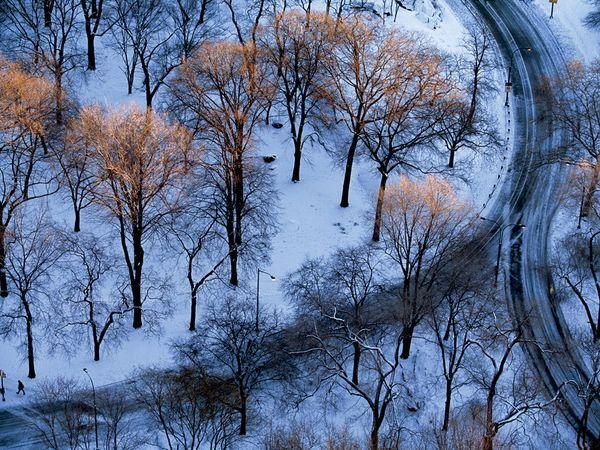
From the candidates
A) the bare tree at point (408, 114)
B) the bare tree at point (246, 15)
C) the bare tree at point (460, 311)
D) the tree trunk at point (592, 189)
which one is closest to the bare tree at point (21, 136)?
the bare tree at point (246, 15)

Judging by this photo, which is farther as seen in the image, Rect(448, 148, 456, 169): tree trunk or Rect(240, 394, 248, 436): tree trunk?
Rect(448, 148, 456, 169): tree trunk

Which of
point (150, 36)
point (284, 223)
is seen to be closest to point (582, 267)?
point (284, 223)

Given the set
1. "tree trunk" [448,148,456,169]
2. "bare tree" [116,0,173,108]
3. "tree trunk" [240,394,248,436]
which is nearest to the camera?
"tree trunk" [240,394,248,436]

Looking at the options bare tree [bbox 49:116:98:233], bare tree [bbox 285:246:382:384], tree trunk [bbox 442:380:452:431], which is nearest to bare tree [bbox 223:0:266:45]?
bare tree [bbox 49:116:98:233]

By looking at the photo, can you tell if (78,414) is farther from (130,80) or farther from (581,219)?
(581,219)

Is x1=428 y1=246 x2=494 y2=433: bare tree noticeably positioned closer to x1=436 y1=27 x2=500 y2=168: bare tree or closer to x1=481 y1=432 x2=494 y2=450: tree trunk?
x1=481 y1=432 x2=494 y2=450: tree trunk
